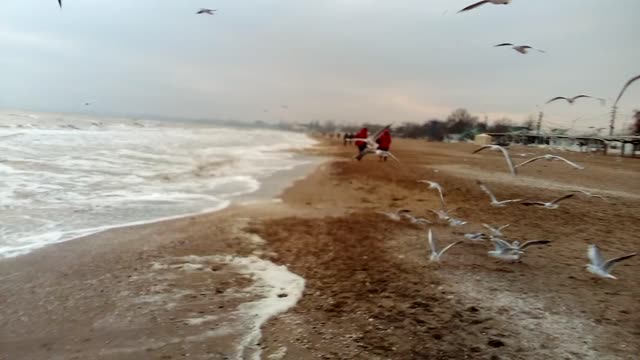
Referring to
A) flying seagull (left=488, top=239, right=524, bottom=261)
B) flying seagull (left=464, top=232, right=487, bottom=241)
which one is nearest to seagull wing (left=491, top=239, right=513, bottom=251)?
flying seagull (left=488, top=239, right=524, bottom=261)

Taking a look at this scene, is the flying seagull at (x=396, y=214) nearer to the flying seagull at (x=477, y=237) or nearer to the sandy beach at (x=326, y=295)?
the sandy beach at (x=326, y=295)

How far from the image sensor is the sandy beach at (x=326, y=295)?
480cm

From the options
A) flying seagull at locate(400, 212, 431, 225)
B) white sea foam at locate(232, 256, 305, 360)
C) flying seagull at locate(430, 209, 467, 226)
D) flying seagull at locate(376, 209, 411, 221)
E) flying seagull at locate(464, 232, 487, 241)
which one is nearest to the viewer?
white sea foam at locate(232, 256, 305, 360)

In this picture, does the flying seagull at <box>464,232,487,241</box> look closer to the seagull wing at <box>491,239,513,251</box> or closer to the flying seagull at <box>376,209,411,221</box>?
the seagull wing at <box>491,239,513,251</box>

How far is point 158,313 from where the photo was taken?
222 inches

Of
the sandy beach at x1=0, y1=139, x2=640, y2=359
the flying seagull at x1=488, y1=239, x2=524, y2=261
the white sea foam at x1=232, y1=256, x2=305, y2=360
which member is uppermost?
the flying seagull at x1=488, y1=239, x2=524, y2=261

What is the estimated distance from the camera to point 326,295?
20.6ft

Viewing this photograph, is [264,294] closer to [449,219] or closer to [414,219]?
[414,219]

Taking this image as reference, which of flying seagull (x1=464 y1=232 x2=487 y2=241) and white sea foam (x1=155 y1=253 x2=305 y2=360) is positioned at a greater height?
flying seagull (x1=464 y1=232 x2=487 y2=241)

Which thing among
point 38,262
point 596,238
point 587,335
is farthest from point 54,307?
point 596,238

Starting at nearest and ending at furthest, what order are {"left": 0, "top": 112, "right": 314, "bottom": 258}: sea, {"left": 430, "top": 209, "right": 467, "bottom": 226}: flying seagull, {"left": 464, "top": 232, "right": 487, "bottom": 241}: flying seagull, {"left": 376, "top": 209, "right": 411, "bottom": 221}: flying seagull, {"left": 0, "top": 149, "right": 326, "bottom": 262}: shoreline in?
{"left": 464, "top": 232, "right": 487, "bottom": 241}: flying seagull → {"left": 0, "top": 149, "right": 326, "bottom": 262}: shoreline → {"left": 0, "top": 112, "right": 314, "bottom": 258}: sea → {"left": 430, "top": 209, "right": 467, "bottom": 226}: flying seagull → {"left": 376, "top": 209, "right": 411, "bottom": 221}: flying seagull

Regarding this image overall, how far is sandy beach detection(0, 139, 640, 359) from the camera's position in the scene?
4805 millimetres

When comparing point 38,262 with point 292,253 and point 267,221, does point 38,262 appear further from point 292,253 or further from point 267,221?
point 267,221

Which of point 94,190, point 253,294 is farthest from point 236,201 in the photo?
point 253,294
